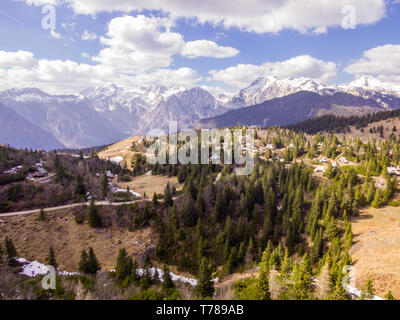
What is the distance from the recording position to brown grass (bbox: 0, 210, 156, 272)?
66350mm

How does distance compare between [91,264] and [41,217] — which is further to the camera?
[41,217]

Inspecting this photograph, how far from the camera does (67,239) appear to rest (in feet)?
247

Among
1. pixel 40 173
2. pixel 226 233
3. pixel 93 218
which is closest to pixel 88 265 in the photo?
pixel 93 218

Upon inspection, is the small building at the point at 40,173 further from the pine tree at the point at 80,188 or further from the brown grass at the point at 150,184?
the brown grass at the point at 150,184

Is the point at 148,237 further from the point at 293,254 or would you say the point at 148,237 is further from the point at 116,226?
the point at 293,254

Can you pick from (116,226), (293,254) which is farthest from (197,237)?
(293,254)

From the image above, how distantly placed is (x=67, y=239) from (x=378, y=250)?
335 ft

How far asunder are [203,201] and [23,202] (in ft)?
255

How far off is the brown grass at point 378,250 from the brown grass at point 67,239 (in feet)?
218

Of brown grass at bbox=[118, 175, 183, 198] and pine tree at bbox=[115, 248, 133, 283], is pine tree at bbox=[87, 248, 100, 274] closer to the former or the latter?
pine tree at bbox=[115, 248, 133, 283]

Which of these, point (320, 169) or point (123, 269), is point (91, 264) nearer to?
point (123, 269)

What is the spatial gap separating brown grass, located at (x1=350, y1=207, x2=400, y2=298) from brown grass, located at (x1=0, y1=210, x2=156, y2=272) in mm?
66551

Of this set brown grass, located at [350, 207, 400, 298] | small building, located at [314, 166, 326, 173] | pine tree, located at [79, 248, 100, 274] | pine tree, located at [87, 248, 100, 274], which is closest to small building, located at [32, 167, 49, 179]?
pine tree, located at [79, 248, 100, 274]

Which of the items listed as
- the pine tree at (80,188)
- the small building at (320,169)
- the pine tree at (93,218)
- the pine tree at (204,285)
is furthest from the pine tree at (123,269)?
the small building at (320,169)
